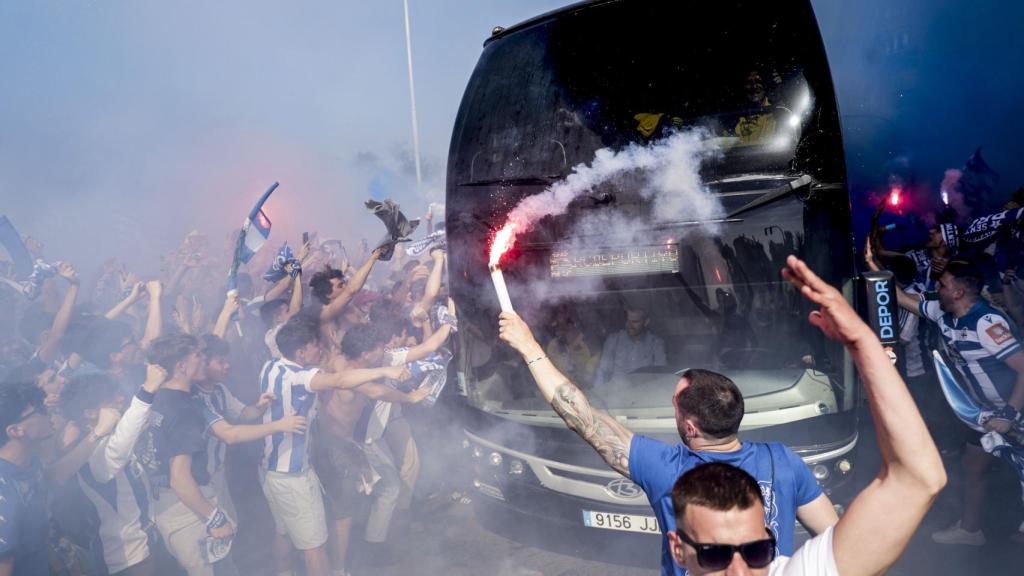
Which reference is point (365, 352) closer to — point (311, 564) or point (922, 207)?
point (311, 564)

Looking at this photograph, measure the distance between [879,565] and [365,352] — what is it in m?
4.40

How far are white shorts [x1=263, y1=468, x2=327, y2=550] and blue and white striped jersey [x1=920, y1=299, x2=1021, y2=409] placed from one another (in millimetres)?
4885

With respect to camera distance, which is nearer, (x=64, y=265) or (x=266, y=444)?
(x=266, y=444)

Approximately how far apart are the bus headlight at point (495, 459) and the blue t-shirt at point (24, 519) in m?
2.64

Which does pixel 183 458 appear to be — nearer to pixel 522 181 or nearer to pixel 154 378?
pixel 154 378

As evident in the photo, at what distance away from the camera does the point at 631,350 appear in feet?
14.7

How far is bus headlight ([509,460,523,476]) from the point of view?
14.5ft

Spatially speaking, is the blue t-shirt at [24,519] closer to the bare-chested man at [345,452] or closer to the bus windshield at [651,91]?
the bare-chested man at [345,452]

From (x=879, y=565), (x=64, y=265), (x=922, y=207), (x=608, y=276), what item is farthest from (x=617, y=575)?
(x=922, y=207)

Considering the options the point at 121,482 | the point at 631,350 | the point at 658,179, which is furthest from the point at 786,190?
the point at 121,482

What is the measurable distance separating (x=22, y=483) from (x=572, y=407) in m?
2.94

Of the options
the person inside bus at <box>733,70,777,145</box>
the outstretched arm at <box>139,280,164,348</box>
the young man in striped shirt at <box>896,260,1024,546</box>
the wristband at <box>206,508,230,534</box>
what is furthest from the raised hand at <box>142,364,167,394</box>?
the young man in striped shirt at <box>896,260,1024,546</box>

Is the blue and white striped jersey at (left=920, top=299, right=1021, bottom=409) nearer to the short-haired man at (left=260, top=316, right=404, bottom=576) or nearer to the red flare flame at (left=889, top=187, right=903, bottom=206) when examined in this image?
the short-haired man at (left=260, top=316, right=404, bottom=576)

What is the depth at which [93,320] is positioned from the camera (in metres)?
5.36
